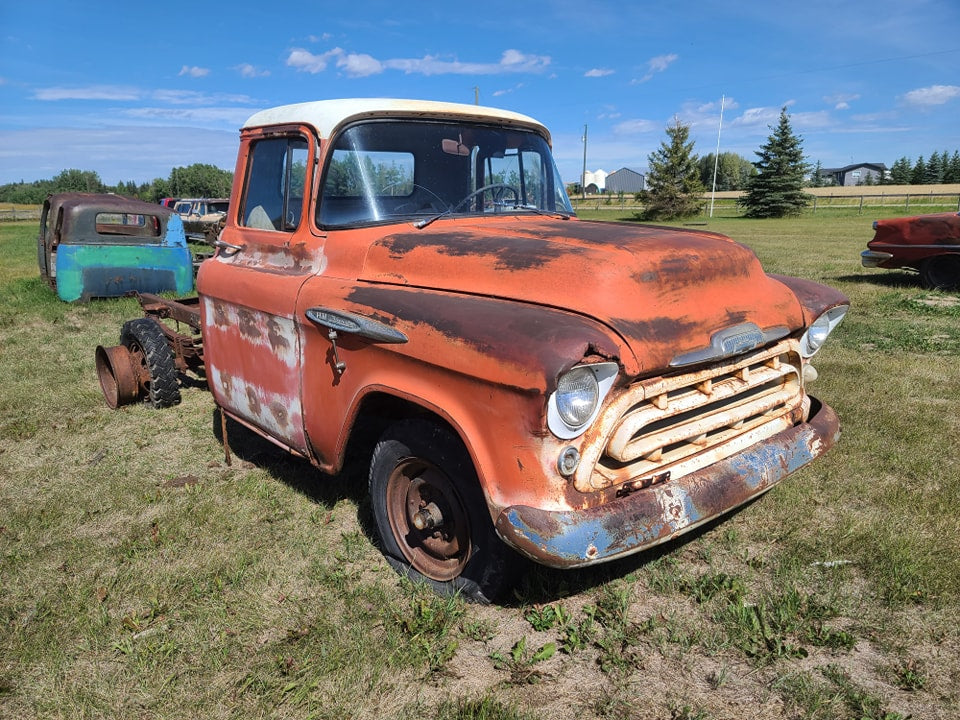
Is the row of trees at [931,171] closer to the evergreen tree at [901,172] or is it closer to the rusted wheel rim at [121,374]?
the evergreen tree at [901,172]

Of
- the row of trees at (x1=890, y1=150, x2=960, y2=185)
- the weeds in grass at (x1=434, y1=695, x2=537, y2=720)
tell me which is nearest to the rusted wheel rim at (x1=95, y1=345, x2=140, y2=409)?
the weeds in grass at (x1=434, y1=695, x2=537, y2=720)

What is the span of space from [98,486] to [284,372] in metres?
1.63

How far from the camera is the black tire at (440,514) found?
259 cm

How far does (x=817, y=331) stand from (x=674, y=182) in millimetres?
38993

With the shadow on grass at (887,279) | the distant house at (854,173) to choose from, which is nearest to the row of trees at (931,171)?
the distant house at (854,173)

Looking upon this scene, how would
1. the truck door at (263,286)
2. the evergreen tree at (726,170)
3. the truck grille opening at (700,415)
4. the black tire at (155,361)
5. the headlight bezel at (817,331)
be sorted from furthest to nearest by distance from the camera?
1. the evergreen tree at (726,170)
2. the black tire at (155,361)
3. the truck door at (263,286)
4. the headlight bezel at (817,331)
5. the truck grille opening at (700,415)

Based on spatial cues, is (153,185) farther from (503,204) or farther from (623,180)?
(503,204)

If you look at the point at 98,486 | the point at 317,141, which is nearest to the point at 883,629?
the point at 317,141

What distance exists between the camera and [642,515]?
230cm

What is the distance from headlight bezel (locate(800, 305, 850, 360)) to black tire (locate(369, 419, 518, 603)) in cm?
171

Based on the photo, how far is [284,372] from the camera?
334 centimetres

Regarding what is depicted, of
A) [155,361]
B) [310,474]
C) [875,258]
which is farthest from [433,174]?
[875,258]

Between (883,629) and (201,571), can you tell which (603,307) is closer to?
(883,629)

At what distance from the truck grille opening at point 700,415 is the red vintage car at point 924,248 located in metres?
8.51
